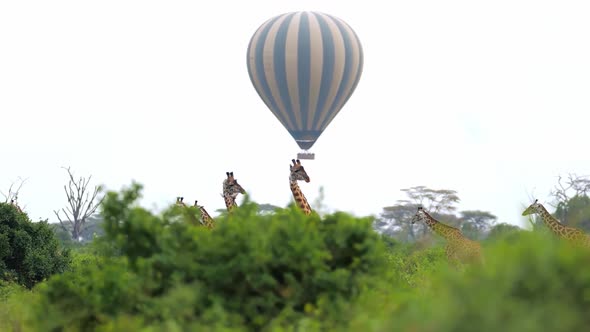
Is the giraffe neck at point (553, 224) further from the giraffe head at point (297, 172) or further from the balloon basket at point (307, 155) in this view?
the balloon basket at point (307, 155)

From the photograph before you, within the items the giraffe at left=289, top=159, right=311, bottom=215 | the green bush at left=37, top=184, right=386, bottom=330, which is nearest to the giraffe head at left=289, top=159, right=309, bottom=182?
the giraffe at left=289, top=159, right=311, bottom=215

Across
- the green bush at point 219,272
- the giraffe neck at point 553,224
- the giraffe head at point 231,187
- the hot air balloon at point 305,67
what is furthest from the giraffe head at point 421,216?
the hot air balloon at point 305,67

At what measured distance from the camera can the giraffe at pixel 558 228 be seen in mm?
24109

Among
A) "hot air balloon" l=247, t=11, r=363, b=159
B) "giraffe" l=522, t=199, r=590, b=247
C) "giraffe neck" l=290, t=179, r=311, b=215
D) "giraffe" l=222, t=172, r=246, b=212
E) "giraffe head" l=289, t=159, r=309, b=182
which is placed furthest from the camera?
"hot air balloon" l=247, t=11, r=363, b=159

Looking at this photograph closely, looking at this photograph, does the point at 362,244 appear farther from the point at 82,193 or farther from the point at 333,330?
the point at 82,193

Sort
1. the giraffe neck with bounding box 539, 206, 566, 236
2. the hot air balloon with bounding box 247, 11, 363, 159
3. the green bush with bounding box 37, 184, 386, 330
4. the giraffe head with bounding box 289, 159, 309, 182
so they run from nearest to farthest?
the green bush with bounding box 37, 184, 386, 330
the giraffe neck with bounding box 539, 206, 566, 236
the giraffe head with bounding box 289, 159, 309, 182
the hot air balloon with bounding box 247, 11, 363, 159

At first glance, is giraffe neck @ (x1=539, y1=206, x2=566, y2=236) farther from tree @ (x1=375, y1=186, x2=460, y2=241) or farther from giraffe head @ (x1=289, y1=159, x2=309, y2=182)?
tree @ (x1=375, y1=186, x2=460, y2=241)

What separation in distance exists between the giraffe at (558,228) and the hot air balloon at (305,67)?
97.0 feet

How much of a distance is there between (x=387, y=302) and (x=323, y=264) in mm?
814

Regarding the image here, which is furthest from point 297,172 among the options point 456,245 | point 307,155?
point 307,155

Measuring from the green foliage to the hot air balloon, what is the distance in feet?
87.6

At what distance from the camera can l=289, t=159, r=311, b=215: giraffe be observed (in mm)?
26725

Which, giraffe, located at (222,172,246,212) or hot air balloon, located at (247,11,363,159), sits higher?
hot air balloon, located at (247,11,363,159)

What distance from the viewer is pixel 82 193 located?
75.8 meters
